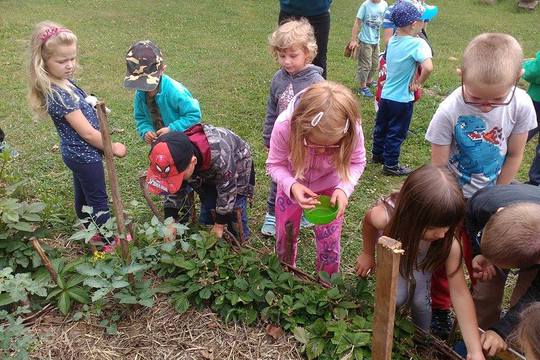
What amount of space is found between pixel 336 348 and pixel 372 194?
78.9 inches

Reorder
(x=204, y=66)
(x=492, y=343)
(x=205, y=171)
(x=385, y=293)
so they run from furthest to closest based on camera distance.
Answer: (x=204, y=66) → (x=205, y=171) → (x=492, y=343) → (x=385, y=293)

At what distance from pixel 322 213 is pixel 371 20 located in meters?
4.09

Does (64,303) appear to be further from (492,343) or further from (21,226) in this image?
(492,343)

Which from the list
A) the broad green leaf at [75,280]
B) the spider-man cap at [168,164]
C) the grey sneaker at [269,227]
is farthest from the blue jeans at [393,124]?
the broad green leaf at [75,280]

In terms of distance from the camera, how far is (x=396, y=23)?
3.92 metres

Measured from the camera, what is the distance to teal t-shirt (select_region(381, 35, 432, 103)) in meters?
3.96

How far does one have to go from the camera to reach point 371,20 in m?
5.85

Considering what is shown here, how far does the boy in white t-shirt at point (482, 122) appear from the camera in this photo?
226cm

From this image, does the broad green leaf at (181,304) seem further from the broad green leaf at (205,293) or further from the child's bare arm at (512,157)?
the child's bare arm at (512,157)

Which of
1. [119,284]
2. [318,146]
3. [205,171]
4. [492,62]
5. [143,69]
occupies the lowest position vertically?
[119,284]

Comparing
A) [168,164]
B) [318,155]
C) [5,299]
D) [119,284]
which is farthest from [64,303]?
[318,155]

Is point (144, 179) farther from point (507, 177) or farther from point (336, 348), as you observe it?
point (507, 177)

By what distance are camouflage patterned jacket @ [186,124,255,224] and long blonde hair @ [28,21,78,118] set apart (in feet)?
2.43

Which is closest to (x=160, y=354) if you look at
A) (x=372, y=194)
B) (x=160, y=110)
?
(x=160, y=110)
